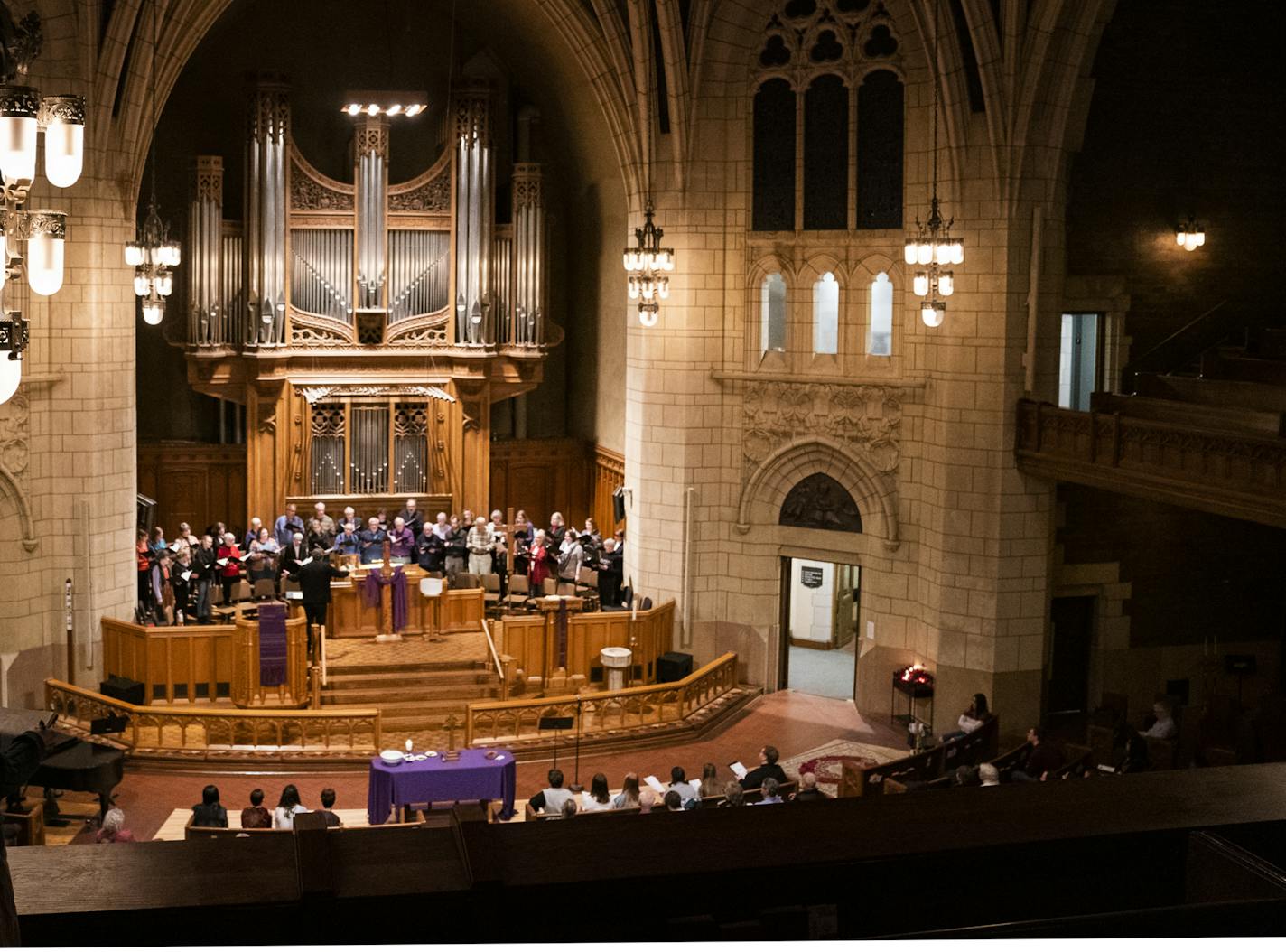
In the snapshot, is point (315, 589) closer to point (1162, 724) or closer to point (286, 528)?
point (286, 528)

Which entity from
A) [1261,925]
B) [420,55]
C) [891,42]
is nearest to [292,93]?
[420,55]

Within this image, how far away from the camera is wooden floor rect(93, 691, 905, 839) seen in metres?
17.2

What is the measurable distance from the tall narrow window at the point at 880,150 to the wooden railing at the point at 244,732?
9.73 meters

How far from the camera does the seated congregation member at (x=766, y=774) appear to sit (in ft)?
50.4

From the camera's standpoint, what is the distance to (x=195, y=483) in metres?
26.2

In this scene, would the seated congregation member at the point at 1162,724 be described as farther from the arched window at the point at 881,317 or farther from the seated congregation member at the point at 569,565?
the seated congregation member at the point at 569,565

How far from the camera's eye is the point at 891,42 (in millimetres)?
20797

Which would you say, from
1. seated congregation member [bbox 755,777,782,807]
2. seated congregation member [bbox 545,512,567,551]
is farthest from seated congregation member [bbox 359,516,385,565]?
seated congregation member [bbox 755,777,782,807]

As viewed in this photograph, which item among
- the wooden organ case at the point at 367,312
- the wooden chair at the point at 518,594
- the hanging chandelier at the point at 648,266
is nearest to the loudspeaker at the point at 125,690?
the wooden chair at the point at 518,594

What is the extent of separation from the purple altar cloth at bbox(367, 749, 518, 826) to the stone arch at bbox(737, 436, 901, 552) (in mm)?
7068

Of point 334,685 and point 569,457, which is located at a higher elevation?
point 569,457

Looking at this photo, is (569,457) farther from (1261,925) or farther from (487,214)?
(1261,925)

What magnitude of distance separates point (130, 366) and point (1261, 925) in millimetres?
20115

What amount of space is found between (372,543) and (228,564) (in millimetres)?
2329
